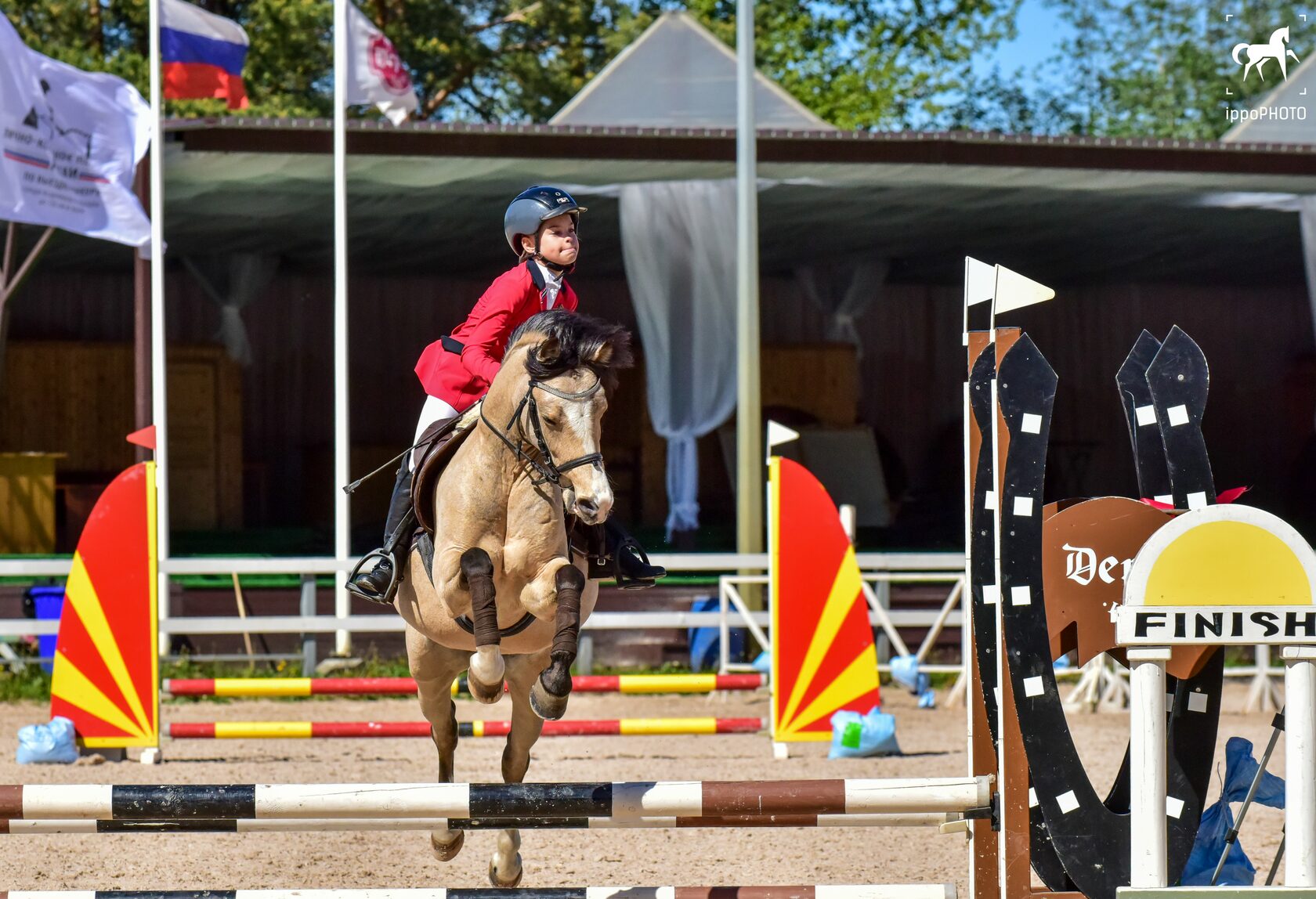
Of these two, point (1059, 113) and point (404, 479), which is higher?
point (1059, 113)

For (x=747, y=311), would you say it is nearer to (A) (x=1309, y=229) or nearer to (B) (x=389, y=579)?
(A) (x=1309, y=229)

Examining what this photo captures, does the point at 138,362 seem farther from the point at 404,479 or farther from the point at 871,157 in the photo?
the point at 404,479

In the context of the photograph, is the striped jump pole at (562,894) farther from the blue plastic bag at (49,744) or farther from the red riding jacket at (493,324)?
the blue plastic bag at (49,744)

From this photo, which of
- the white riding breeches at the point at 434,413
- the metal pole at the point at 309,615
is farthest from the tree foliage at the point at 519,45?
the white riding breeches at the point at 434,413

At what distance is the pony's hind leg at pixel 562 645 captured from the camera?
4.14m

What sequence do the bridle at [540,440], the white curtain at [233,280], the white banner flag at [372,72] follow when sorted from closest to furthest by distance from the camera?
the bridle at [540,440], the white banner flag at [372,72], the white curtain at [233,280]

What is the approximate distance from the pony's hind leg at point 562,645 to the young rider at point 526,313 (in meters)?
0.45

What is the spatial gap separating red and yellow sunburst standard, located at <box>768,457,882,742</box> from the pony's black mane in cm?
486

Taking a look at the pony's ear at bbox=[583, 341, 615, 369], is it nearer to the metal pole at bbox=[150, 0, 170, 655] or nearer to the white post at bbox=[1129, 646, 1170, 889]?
the white post at bbox=[1129, 646, 1170, 889]

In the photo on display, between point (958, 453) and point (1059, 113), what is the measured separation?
16.8 meters

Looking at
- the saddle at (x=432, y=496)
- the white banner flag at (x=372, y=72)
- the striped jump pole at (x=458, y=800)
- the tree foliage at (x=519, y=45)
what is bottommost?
the striped jump pole at (x=458, y=800)

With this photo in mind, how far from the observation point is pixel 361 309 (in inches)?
859

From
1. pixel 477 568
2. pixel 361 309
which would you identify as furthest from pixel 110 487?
pixel 361 309

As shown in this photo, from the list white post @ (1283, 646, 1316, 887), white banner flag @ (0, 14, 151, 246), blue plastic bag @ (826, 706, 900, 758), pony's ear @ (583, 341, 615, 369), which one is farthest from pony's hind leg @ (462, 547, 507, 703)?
white banner flag @ (0, 14, 151, 246)
